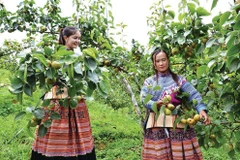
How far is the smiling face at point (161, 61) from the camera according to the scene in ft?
5.97

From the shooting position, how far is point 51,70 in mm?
983

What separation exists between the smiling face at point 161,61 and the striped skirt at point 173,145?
0.35 m

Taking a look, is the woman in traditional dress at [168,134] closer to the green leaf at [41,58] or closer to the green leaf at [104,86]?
the green leaf at [104,86]

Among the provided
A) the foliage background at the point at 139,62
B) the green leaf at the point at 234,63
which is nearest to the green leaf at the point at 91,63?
the foliage background at the point at 139,62

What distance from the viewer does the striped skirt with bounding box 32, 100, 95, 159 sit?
182cm

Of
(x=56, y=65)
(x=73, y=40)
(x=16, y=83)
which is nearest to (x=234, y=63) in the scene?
(x=56, y=65)

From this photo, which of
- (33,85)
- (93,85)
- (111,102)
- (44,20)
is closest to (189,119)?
(93,85)

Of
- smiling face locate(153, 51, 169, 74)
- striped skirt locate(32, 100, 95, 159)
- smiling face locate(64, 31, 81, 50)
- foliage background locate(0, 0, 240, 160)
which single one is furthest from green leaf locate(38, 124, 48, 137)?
smiling face locate(153, 51, 169, 74)

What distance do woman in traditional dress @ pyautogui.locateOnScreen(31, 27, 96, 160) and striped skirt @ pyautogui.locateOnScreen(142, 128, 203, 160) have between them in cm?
40

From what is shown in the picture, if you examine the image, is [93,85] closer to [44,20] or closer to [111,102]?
[44,20]

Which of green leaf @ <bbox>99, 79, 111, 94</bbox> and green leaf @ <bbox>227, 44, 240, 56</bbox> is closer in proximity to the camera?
green leaf @ <bbox>227, 44, 240, 56</bbox>

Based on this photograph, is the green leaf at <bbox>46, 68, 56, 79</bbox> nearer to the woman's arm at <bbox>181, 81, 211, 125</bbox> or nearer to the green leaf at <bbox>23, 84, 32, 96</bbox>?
the green leaf at <bbox>23, 84, 32, 96</bbox>

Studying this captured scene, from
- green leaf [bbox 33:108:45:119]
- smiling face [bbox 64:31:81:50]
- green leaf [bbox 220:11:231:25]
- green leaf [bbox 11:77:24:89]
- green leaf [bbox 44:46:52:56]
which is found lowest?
green leaf [bbox 33:108:45:119]

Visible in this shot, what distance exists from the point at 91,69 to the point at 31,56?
200mm
